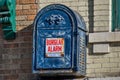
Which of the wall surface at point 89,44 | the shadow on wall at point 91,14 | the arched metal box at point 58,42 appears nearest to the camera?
the arched metal box at point 58,42

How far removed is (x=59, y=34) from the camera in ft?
23.8

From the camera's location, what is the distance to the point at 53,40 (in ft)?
23.9

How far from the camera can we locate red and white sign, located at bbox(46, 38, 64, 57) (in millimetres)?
7215

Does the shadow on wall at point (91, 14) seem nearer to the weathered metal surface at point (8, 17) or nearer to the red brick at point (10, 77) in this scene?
the weathered metal surface at point (8, 17)

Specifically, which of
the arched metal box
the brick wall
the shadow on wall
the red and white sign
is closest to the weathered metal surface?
the brick wall

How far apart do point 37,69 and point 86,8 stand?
136 centimetres

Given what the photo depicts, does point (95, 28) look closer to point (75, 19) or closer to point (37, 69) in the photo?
point (75, 19)

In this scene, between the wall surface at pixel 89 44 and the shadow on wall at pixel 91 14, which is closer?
the wall surface at pixel 89 44

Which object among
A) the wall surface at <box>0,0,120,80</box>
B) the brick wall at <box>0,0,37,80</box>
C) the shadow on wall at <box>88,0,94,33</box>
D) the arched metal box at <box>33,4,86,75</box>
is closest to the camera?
the arched metal box at <box>33,4,86,75</box>

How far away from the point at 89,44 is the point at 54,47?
0.67 meters

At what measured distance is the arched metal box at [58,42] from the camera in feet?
23.5

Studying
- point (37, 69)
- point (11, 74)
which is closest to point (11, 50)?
point (11, 74)

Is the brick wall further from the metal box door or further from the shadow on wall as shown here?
the shadow on wall

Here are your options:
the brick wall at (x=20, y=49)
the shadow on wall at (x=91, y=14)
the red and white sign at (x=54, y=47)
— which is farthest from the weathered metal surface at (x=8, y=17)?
the shadow on wall at (x=91, y=14)
